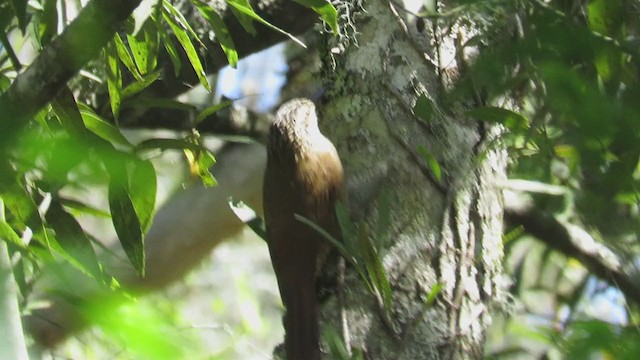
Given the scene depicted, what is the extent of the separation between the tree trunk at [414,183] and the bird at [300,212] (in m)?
0.04

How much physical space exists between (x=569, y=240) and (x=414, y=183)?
1.07 metres

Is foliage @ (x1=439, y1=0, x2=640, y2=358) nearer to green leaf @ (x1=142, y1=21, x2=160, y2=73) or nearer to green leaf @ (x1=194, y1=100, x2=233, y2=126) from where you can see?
green leaf @ (x1=194, y1=100, x2=233, y2=126)

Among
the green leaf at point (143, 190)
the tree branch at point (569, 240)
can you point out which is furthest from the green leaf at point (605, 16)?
the tree branch at point (569, 240)

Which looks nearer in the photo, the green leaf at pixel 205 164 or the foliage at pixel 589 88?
the foliage at pixel 589 88

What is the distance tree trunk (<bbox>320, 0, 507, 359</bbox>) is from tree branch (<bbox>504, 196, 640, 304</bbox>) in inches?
30.5

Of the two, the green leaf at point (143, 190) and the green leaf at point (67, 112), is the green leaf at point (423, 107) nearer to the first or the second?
the green leaf at point (143, 190)

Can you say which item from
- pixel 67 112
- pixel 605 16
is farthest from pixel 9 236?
pixel 605 16

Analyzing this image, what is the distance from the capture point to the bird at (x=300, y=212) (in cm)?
201

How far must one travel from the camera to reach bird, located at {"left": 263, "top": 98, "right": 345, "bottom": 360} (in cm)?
201

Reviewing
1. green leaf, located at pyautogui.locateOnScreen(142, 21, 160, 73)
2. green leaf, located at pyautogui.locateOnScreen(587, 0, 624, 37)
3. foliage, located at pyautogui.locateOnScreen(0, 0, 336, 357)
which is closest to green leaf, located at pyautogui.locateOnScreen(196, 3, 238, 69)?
foliage, located at pyautogui.locateOnScreen(0, 0, 336, 357)

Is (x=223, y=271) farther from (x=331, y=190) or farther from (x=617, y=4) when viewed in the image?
(x=617, y=4)

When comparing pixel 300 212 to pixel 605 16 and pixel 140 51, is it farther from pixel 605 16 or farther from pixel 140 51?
pixel 605 16

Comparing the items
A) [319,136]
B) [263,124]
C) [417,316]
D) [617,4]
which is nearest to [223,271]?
[263,124]

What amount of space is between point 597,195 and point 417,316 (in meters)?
0.86
